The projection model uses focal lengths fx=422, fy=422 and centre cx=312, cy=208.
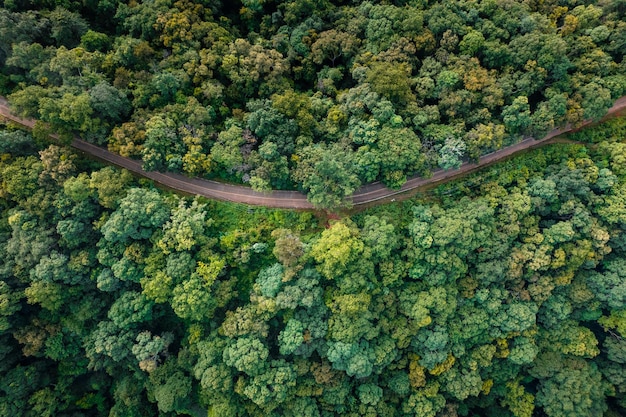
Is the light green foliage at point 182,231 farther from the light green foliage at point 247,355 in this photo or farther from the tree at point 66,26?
the tree at point 66,26

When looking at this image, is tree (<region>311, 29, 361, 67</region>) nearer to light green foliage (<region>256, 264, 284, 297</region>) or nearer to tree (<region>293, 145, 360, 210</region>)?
tree (<region>293, 145, 360, 210</region>)

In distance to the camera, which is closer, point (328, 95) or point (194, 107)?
point (194, 107)

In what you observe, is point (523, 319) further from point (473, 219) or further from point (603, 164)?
point (603, 164)

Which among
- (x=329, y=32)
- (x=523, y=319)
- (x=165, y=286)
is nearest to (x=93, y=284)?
(x=165, y=286)

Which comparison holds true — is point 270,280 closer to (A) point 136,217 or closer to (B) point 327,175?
(B) point 327,175

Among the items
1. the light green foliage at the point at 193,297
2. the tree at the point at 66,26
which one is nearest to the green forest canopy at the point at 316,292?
the light green foliage at the point at 193,297

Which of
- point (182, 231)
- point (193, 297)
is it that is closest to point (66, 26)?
point (182, 231)
